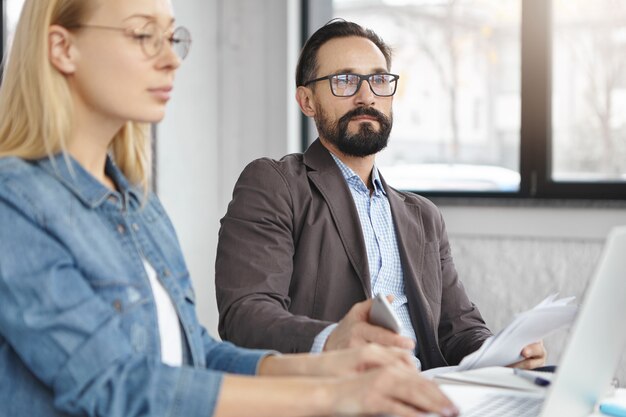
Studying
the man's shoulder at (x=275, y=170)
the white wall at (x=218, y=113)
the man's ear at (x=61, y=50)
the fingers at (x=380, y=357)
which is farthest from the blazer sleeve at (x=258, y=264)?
the white wall at (x=218, y=113)

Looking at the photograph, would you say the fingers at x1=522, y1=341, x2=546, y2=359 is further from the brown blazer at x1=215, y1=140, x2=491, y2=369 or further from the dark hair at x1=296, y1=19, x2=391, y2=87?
the dark hair at x1=296, y1=19, x2=391, y2=87

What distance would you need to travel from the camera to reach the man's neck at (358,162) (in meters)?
2.25

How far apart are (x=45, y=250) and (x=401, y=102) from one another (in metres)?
2.89

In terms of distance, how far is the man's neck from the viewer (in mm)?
2250

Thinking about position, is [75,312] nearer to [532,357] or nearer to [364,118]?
[532,357]

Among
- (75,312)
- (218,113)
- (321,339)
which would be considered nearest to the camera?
(75,312)

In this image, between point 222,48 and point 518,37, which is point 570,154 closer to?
point 518,37

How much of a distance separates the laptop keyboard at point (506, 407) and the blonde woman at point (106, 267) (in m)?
0.22

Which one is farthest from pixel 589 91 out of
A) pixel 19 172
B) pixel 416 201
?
pixel 19 172

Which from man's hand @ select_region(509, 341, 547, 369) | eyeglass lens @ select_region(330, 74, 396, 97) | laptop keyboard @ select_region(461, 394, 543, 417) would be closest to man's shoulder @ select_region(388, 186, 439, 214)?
eyeglass lens @ select_region(330, 74, 396, 97)

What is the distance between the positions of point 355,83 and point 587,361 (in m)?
1.19

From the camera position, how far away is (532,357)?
5.54 feet

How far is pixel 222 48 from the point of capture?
4059 mm

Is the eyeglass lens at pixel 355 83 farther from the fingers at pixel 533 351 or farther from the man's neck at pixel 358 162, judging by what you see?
the fingers at pixel 533 351
